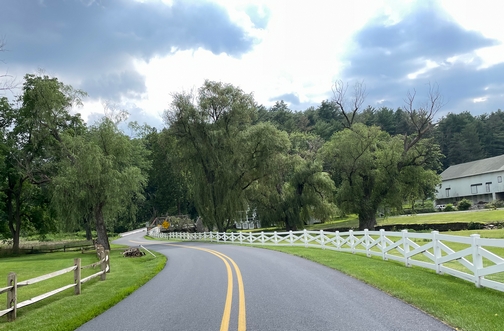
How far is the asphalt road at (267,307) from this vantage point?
6.11 meters

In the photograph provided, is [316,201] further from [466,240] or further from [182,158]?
[466,240]

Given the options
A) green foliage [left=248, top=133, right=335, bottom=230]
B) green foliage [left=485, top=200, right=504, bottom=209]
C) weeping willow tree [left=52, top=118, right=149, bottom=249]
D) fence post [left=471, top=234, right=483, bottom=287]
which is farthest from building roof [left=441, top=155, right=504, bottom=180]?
fence post [left=471, top=234, right=483, bottom=287]

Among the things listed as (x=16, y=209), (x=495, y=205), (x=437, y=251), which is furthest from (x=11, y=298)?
(x=495, y=205)

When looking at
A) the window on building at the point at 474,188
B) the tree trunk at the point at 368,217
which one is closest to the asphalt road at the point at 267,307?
the tree trunk at the point at 368,217

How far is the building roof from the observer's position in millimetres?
60188

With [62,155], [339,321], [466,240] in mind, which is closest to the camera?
[339,321]

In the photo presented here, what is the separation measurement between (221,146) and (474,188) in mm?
45527

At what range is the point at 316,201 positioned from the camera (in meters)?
41.3

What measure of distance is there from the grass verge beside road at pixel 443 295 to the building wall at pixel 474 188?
56832 mm

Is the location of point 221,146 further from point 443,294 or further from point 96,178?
point 443,294

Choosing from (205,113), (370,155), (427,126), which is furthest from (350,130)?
(205,113)

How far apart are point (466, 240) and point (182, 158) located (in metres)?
34.2

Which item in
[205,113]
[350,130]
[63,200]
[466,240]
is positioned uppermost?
[205,113]

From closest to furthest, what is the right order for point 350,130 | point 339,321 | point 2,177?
1. point 339,321
2. point 2,177
3. point 350,130
